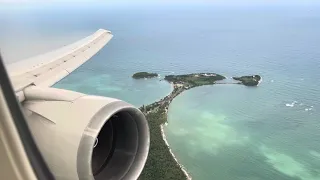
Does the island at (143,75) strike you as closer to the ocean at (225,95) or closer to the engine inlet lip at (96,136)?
the ocean at (225,95)

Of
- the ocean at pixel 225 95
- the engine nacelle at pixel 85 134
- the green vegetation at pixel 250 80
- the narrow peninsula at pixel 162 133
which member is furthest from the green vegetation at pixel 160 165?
the green vegetation at pixel 250 80

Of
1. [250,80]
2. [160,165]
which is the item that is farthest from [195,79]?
[160,165]

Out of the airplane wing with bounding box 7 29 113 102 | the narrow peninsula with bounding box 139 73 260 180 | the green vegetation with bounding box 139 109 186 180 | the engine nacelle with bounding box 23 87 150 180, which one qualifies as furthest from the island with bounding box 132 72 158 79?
the engine nacelle with bounding box 23 87 150 180

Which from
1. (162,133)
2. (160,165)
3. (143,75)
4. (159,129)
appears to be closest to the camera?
(160,165)

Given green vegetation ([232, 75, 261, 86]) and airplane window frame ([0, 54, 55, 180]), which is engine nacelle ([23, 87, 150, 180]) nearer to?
airplane window frame ([0, 54, 55, 180])

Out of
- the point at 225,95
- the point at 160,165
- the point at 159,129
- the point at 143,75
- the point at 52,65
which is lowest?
the point at 225,95

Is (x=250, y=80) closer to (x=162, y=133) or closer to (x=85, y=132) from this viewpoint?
(x=162, y=133)
